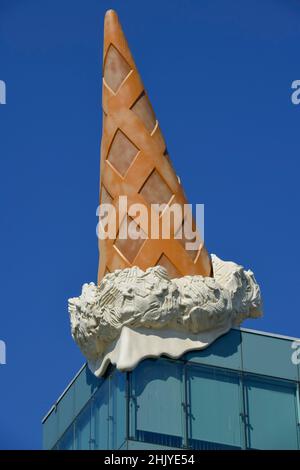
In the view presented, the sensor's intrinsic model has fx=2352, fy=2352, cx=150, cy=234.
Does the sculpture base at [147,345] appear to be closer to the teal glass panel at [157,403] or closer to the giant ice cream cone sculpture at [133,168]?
the teal glass panel at [157,403]

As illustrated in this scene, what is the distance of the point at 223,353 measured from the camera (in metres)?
59.8

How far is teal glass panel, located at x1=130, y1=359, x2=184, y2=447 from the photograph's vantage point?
191 feet

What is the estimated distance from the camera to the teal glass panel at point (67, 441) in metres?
61.8

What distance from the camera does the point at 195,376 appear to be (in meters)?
59.3

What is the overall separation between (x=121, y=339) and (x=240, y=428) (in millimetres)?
3760

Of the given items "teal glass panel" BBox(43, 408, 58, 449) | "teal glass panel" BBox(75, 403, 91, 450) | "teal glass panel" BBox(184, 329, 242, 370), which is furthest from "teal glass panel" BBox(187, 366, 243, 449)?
"teal glass panel" BBox(43, 408, 58, 449)

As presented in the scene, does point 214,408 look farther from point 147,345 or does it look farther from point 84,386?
point 84,386

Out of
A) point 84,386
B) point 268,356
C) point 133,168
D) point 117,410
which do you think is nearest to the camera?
point 117,410

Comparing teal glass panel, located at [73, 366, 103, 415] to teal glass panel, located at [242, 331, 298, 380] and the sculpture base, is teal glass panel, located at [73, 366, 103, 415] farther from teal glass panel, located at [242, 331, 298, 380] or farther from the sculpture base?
teal glass panel, located at [242, 331, 298, 380]

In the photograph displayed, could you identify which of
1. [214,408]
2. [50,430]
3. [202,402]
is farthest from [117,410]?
[50,430]

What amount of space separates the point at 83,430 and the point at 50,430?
2658 mm

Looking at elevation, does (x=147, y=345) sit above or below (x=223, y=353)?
below
